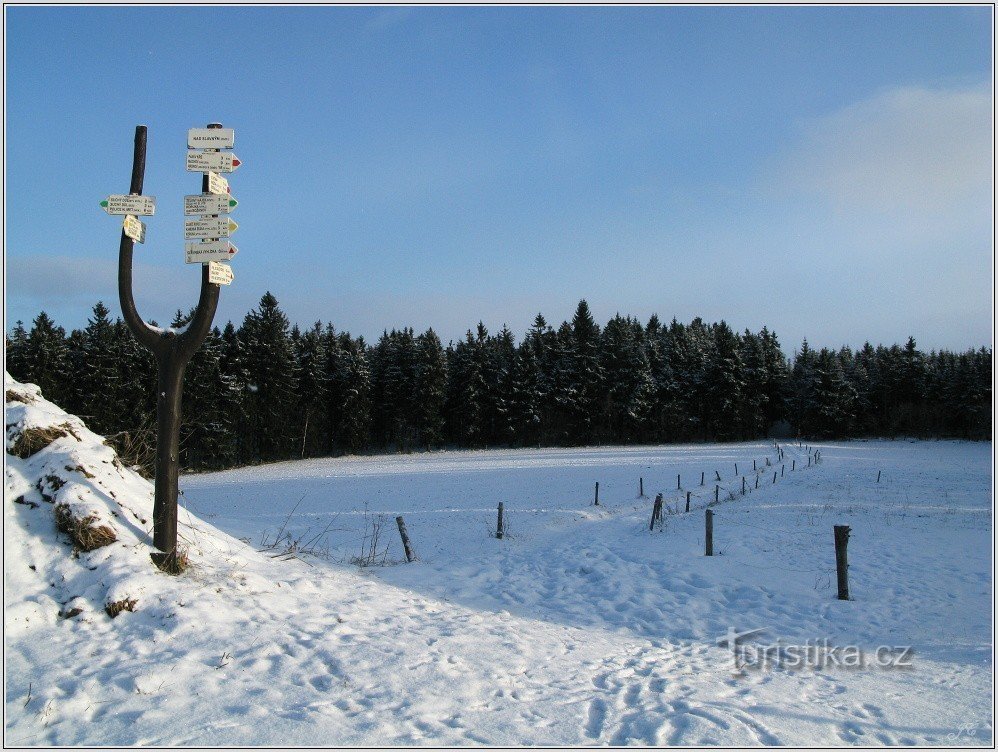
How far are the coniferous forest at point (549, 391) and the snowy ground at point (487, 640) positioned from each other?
131 ft

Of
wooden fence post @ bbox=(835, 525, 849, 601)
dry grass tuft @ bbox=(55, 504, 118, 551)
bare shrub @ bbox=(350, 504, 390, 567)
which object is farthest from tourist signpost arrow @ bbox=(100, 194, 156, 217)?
wooden fence post @ bbox=(835, 525, 849, 601)

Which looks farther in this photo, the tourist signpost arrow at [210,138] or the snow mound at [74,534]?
the tourist signpost arrow at [210,138]

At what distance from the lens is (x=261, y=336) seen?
48812 millimetres

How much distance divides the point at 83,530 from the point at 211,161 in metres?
4.19

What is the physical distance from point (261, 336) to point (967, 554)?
4796 cm

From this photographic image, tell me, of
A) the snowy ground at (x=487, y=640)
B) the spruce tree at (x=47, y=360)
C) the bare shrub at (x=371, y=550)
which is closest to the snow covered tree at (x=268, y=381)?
the spruce tree at (x=47, y=360)

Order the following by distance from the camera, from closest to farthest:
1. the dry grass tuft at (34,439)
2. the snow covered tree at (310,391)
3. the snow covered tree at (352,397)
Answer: the dry grass tuft at (34,439), the snow covered tree at (310,391), the snow covered tree at (352,397)

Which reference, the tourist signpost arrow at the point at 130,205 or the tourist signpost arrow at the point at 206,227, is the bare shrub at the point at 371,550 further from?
the tourist signpost arrow at the point at 130,205

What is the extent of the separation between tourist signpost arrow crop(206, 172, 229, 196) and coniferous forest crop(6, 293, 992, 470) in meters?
40.1

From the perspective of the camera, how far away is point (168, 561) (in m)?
6.26

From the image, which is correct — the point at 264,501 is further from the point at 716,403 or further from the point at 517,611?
the point at 716,403

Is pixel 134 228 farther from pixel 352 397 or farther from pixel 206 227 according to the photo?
pixel 352 397

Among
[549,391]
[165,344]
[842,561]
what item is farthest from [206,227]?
[549,391]

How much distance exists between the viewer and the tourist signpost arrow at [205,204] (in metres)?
6.55
